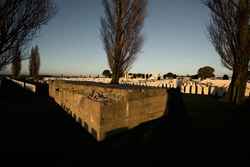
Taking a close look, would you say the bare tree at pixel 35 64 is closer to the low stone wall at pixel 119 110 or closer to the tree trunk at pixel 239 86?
the low stone wall at pixel 119 110

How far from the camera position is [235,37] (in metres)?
9.57

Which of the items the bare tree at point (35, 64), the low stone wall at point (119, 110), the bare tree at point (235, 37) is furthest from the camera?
the bare tree at point (35, 64)

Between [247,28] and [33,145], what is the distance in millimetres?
10810

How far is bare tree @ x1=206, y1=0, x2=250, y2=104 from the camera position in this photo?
30.0ft

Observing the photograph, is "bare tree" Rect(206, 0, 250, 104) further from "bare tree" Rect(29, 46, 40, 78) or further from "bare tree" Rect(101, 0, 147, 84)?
"bare tree" Rect(29, 46, 40, 78)

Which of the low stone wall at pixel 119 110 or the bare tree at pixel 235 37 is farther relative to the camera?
the bare tree at pixel 235 37

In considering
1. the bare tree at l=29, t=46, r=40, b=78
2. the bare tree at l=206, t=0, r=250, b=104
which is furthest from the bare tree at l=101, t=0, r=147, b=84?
the bare tree at l=29, t=46, r=40, b=78

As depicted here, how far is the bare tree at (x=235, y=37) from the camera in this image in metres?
9.16

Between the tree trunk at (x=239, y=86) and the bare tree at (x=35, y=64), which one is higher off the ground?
the bare tree at (x=35, y=64)

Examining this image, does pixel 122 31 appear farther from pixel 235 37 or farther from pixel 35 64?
pixel 35 64

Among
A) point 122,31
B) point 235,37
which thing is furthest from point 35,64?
point 235,37

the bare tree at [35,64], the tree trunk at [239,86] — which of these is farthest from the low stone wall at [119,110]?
the bare tree at [35,64]

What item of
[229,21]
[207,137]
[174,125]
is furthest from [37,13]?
[229,21]

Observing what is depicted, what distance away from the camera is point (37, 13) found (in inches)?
321
